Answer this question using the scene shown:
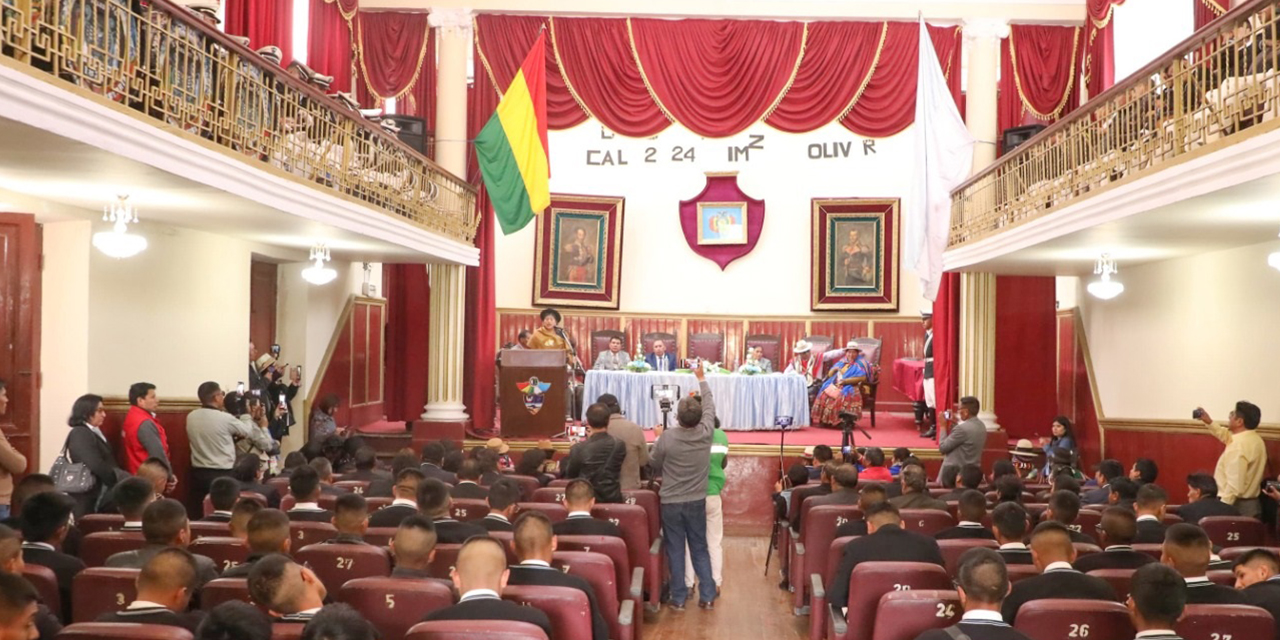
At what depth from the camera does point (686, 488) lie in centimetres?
825

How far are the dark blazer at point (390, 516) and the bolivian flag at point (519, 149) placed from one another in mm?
6547

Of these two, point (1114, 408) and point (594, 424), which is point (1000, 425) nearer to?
point (1114, 408)

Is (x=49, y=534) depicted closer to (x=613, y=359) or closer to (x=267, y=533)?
(x=267, y=533)

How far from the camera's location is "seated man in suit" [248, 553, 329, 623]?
3.83 metres

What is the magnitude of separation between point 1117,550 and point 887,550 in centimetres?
106

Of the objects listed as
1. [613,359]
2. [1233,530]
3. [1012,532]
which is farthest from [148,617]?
[613,359]

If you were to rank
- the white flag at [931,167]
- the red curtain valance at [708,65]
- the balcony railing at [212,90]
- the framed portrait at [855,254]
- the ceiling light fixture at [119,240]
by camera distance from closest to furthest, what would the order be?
the balcony railing at [212,90]
the ceiling light fixture at [119,240]
the white flag at [931,167]
the red curtain valance at [708,65]
the framed portrait at [855,254]

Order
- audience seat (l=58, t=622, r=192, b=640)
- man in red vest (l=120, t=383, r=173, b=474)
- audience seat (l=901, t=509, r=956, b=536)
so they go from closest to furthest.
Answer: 1. audience seat (l=58, t=622, r=192, b=640)
2. audience seat (l=901, t=509, r=956, b=536)
3. man in red vest (l=120, t=383, r=173, b=474)

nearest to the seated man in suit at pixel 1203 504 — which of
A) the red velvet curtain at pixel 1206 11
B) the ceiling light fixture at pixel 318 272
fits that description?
the red velvet curtain at pixel 1206 11

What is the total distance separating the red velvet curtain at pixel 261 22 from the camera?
1093cm

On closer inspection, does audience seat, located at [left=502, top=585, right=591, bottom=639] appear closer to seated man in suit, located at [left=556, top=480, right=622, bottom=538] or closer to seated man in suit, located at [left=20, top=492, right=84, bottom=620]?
seated man in suit, located at [left=556, top=480, right=622, bottom=538]

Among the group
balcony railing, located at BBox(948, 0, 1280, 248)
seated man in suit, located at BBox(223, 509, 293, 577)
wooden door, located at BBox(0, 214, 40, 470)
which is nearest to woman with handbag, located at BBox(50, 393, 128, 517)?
wooden door, located at BBox(0, 214, 40, 470)

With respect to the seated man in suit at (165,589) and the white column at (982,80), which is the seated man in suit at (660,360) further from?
the seated man in suit at (165,589)

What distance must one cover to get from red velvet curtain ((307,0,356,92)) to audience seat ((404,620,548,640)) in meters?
9.92
